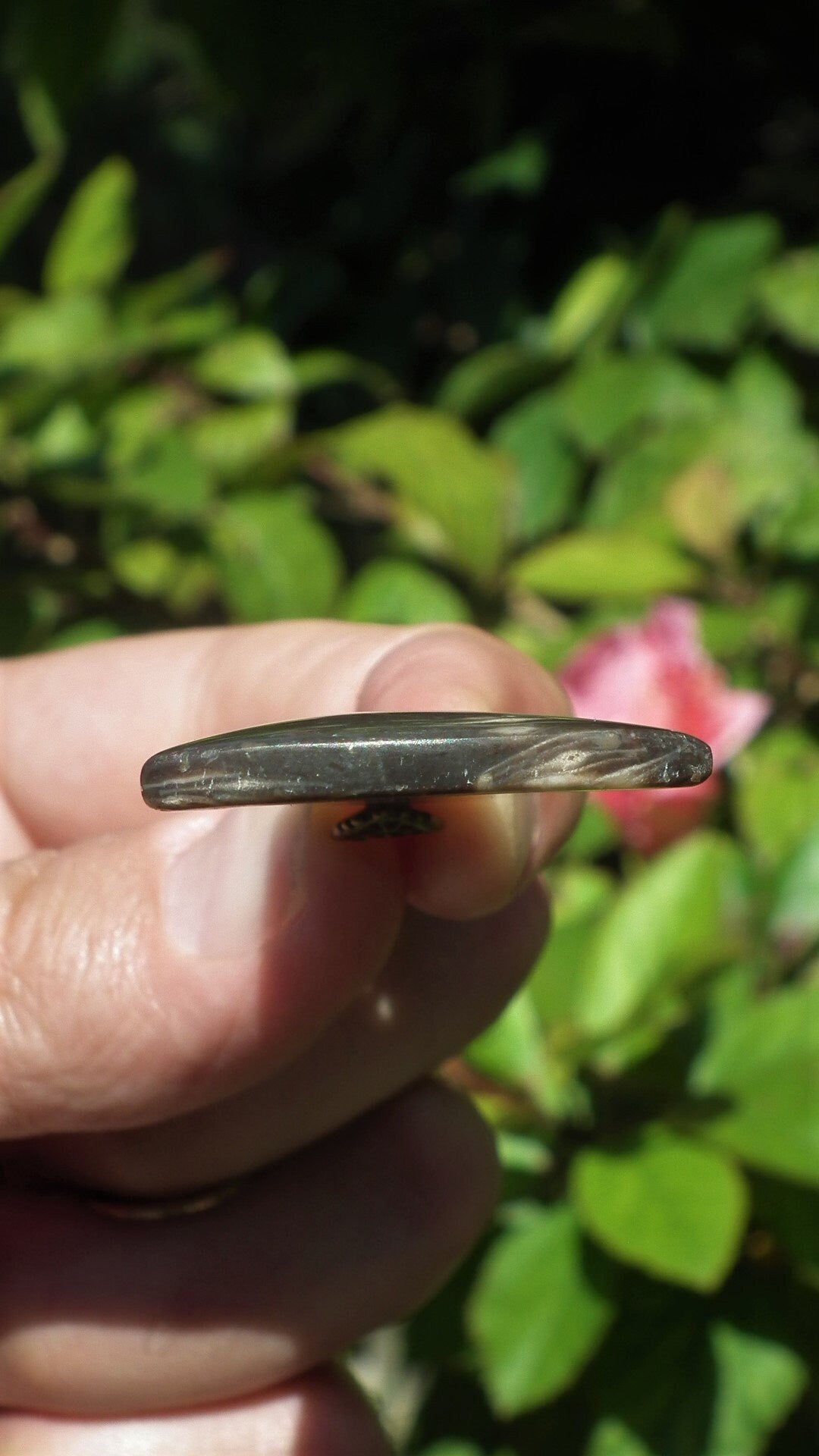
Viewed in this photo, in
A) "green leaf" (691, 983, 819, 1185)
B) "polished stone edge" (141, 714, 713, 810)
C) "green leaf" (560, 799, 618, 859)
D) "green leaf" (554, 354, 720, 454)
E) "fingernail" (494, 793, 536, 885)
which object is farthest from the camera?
"green leaf" (554, 354, 720, 454)

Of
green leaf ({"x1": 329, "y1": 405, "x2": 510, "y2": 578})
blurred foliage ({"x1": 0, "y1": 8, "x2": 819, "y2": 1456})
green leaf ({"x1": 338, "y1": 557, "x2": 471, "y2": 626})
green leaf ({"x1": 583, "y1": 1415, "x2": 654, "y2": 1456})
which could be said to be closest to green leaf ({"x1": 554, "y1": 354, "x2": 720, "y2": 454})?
blurred foliage ({"x1": 0, "y1": 8, "x2": 819, "y2": 1456})

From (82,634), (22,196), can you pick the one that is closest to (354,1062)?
(82,634)

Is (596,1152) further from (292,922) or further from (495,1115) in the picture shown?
(292,922)

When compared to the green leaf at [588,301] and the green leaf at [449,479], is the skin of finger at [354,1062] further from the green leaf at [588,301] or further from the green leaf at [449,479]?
the green leaf at [588,301]

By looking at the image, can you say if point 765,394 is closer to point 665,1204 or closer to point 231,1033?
point 665,1204

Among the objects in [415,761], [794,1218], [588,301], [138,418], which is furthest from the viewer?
[588,301]

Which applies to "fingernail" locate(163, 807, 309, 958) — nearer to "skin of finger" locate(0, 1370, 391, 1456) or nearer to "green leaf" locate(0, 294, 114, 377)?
"skin of finger" locate(0, 1370, 391, 1456)

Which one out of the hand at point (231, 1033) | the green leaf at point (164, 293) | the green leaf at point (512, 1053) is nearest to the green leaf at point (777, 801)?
the green leaf at point (512, 1053)
